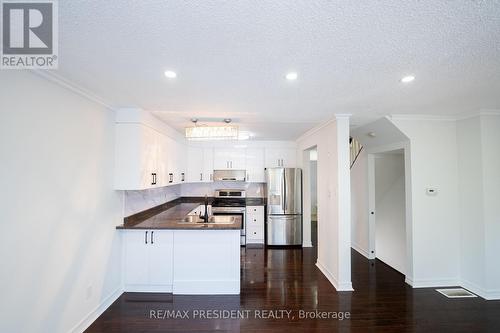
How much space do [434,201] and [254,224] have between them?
3382mm

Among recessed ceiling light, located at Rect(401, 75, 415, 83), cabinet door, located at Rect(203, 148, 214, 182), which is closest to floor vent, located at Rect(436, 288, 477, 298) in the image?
recessed ceiling light, located at Rect(401, 75, 415, 83)

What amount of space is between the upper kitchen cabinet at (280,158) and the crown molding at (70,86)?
3557mm

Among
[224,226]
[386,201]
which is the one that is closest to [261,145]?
[224,226]

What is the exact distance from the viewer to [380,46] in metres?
1.47

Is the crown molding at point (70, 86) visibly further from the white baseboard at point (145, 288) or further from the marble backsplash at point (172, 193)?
the white baseboard at point (145, 288)

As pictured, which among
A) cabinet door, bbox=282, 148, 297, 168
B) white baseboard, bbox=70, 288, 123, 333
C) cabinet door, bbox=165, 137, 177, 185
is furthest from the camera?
cabinet door, bbox=282, 148, 297, 168

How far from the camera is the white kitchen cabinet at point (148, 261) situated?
3090 mm

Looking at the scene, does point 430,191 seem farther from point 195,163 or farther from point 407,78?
point 195,163

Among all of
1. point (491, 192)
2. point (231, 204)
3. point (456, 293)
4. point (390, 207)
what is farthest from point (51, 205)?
point (390, 207)

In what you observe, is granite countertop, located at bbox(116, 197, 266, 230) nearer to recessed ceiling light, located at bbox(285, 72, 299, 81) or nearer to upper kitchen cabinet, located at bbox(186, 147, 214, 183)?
upper kitchen cabinet, located at bbox(186, 147, 214, 183)

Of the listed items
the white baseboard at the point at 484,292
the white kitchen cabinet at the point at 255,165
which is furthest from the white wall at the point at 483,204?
the white kitchen cabinet at the point at 255,165

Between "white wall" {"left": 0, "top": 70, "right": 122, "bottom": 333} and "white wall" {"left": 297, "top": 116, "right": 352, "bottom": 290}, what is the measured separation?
123 inches

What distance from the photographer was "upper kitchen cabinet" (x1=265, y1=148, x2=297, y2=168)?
5.46 meters

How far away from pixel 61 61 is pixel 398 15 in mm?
2316
